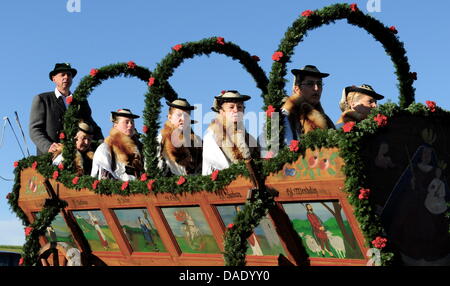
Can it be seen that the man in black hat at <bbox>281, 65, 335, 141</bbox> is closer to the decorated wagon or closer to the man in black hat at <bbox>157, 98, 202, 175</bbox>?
the decorated wagon

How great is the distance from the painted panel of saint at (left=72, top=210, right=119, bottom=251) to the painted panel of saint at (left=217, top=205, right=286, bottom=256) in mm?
2036

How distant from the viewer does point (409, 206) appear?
6148 mm

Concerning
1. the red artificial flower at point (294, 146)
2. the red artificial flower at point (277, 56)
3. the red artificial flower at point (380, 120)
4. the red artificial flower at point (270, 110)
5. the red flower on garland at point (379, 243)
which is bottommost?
the red flower on garland at point (379, 243)

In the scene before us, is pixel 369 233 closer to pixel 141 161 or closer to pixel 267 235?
pixel 267 235

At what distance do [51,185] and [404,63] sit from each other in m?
Result: 4.75

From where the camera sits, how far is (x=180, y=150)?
7859mm

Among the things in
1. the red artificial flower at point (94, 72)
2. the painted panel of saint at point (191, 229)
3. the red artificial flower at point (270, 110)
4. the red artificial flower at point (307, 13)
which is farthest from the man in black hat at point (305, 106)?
the red artificial flower at point (94, 72)

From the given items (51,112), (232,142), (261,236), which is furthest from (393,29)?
(51,112)

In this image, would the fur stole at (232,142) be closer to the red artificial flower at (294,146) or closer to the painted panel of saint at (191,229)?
the painted panel of saint at (191,229)

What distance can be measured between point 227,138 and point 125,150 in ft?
6.51

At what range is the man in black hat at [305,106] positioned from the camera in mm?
6793

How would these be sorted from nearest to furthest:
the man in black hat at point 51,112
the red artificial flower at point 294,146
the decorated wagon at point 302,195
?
the decorated wagon at point 302,195 < the red artificial flower at point 294,146 < the man in black hat at point 51,112

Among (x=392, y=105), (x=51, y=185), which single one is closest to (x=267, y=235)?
(x=392, y=105)
